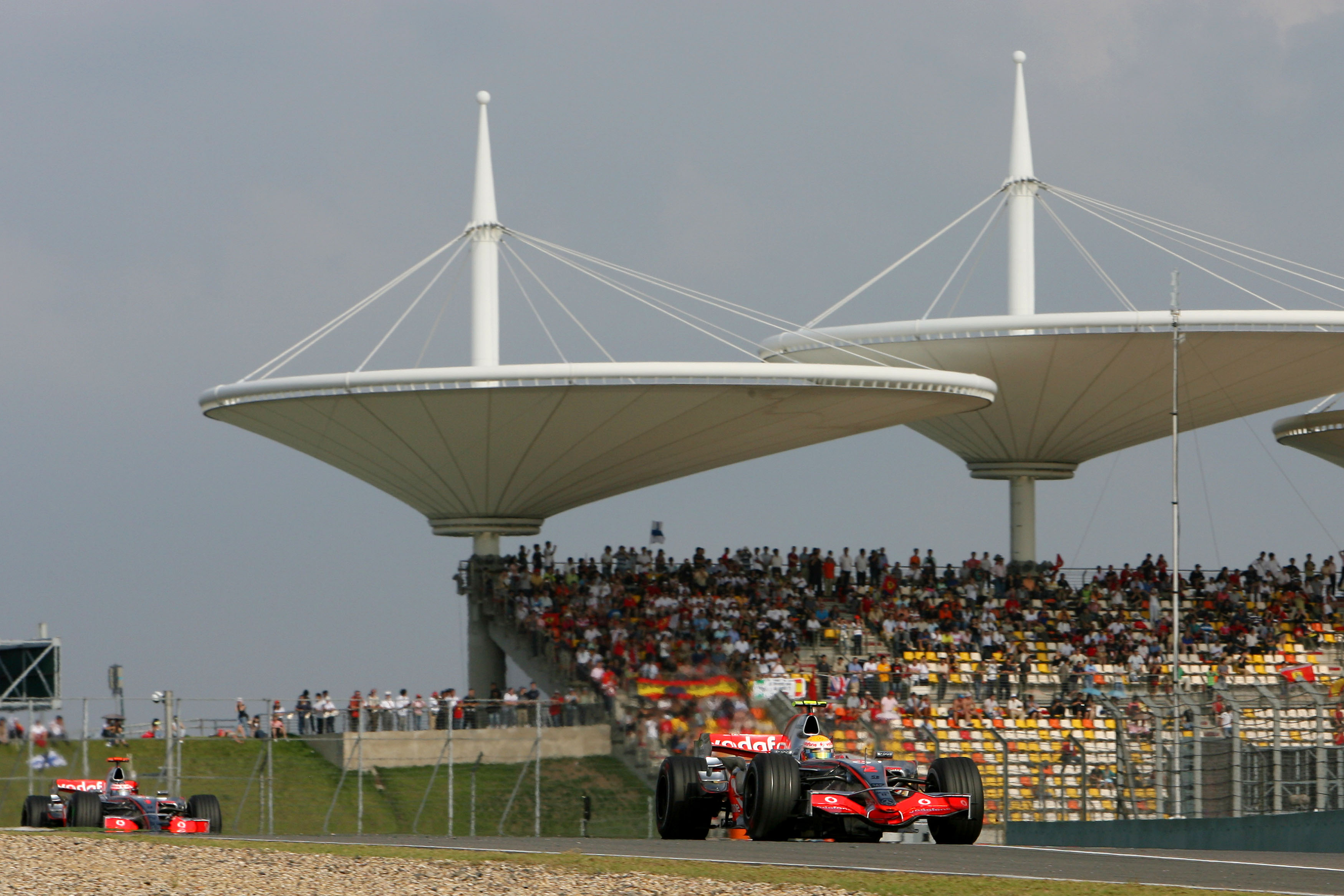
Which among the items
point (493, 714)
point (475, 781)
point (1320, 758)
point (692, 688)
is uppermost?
point (692, 688)

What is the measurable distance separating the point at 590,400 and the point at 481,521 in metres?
6.44

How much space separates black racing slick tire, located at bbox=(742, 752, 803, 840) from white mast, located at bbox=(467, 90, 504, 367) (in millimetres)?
23710

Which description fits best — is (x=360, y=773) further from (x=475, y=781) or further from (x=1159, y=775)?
(x=1159, y=775)

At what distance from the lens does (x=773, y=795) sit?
18.5m

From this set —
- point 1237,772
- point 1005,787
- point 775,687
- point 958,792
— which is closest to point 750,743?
point 958,792

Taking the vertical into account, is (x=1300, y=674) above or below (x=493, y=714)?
above

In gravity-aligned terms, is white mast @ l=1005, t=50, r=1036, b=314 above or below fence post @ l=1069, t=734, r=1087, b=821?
above

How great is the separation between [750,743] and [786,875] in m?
5.97

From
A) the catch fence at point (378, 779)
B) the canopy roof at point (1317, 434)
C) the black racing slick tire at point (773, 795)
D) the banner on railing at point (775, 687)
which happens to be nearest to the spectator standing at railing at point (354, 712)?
the catch fence at point (378, 779)

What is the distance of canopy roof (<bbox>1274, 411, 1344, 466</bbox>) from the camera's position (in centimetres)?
5203

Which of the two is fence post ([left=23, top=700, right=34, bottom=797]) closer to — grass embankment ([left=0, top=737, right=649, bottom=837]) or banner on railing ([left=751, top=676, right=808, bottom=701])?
grass embankment ([left=0, top=737, right=649, bottom=837])

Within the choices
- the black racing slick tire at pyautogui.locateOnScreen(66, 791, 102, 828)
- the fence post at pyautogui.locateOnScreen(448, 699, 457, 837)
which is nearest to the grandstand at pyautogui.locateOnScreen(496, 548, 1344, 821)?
the fence post at pyautogui.locateOnScreen(448, 699, 457, 837)

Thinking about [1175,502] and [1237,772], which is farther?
[1175,502]

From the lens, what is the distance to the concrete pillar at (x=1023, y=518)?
1882 inches
